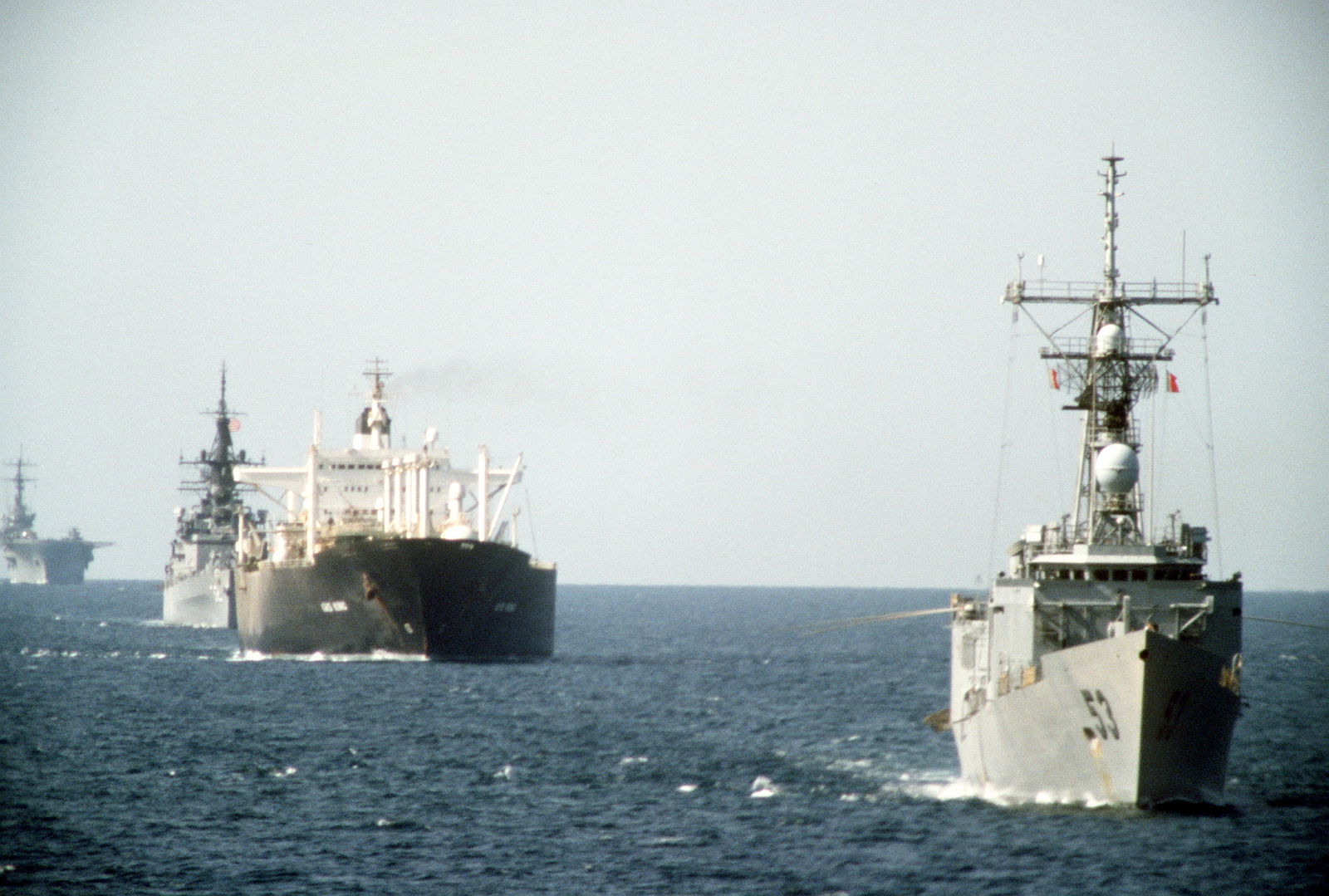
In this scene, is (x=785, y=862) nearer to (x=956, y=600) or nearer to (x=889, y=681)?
(x=956, y=600)

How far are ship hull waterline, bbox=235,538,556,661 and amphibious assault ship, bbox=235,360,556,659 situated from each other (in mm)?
69

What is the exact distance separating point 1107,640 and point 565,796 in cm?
1330

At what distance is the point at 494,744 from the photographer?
45.6 m

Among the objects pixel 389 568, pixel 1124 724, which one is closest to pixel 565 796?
pixel 1124 724

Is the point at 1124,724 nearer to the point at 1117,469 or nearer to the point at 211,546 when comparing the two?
the point at 1117,469

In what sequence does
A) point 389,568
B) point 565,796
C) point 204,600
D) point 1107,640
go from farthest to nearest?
point 204,600 → point 389,568 → point 565,796 → point 1107,640

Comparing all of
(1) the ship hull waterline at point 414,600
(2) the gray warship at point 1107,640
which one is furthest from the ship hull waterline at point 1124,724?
(1) the ship hull waterline at point 414,600

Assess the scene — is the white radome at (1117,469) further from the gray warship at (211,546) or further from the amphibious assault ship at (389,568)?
the gray warship at (211,546)

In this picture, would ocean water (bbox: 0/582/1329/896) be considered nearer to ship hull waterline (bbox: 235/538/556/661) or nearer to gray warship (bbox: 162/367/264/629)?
ship hull waterline (bbox: 235/538/556/661)

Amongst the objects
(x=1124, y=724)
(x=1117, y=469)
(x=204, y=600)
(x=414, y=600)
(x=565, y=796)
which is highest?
(x=1117, y=469)

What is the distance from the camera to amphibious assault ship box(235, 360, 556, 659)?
229 feet

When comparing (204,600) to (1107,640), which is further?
(204,600)

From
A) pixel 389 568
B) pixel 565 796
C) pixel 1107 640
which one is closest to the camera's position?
pixel 1107 640

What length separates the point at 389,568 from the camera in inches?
2717
